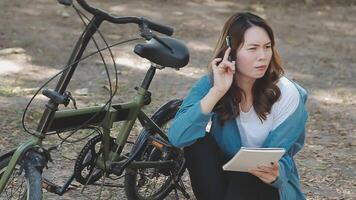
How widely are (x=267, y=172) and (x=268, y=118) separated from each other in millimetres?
291

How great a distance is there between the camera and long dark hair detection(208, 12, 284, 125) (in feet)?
8.95

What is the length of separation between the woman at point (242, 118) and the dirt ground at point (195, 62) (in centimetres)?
99

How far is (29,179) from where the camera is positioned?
2.54 meters

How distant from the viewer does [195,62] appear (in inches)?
267

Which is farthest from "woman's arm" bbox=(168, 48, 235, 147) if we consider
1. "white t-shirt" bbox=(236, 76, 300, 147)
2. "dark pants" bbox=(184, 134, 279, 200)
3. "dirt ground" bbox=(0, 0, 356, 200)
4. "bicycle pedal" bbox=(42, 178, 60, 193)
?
"dirt ground" bbox=(0, 0, 356, 200)

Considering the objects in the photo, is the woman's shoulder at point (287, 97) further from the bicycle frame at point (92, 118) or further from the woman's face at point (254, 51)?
the bicycle frame at point (92, 118)

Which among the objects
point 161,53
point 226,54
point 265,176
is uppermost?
point 226,54

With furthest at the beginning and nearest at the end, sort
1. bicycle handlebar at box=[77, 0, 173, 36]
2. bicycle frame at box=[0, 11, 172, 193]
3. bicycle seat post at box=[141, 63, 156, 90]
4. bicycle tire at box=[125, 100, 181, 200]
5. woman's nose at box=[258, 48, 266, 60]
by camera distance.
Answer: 1. bicycle tire at box=[125, 100, 181, 200]
2. bicycle seat post at box=[141, 63, 156, 90]
3. woman's nose at box=[258, 48, 266, 60]
4. bicycle frame at box=[0, 11, 172, 193]
5. bicycle handlebar at box=[77, 0, 173, 36]

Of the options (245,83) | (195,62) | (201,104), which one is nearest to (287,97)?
(245,83)

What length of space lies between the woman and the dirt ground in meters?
0.99

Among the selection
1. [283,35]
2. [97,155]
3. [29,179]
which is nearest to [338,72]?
[283,35]

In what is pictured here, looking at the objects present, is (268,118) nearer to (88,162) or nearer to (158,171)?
(158,171)

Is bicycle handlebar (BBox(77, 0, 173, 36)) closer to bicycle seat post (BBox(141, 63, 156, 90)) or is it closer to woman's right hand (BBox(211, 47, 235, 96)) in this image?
bicycle seat post (BBox(141, 63, 156, 90))

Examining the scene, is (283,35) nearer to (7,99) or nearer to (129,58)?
(129,58)
